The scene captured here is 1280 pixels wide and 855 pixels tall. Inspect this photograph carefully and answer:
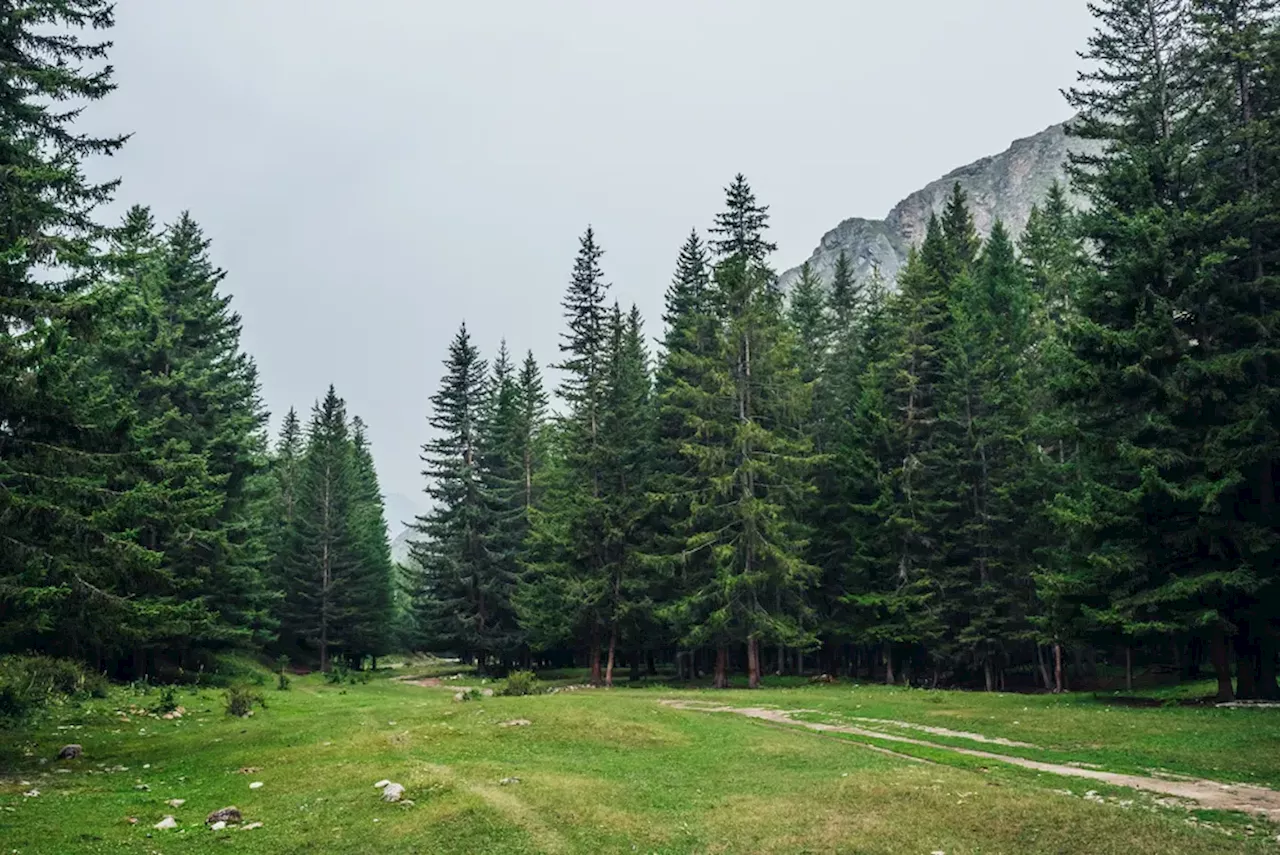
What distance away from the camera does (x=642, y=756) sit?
55.2 ft

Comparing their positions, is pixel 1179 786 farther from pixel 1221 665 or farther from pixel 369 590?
pixel 369 590

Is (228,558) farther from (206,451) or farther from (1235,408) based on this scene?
(1235,408)

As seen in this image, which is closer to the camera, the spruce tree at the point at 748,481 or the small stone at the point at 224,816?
the small stone at the point at 224,816

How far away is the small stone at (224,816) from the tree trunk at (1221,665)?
2646cm

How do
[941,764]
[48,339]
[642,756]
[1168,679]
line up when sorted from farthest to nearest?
[1168,679] → [642,756] → [941,764] → [48,339]

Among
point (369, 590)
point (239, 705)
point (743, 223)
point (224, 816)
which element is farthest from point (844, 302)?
point (224, 816)

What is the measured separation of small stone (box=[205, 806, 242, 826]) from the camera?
1110cm

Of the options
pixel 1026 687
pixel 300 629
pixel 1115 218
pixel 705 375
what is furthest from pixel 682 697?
pixel 300 629

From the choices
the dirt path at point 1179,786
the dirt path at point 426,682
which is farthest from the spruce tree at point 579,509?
the dirt path at point 1179,786

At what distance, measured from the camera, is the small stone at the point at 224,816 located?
36.4ft

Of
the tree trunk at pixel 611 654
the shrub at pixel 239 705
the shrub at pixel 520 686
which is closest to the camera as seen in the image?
the shrub at pixel 239 705

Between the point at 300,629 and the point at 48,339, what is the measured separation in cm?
5262

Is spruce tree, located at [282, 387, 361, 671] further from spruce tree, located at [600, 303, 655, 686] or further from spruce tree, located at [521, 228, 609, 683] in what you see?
spruce tree, located at [600, 303, 655, 686]

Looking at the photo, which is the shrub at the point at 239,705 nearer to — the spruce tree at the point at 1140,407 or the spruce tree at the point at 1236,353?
the spruce tree at the point at 1140,407
